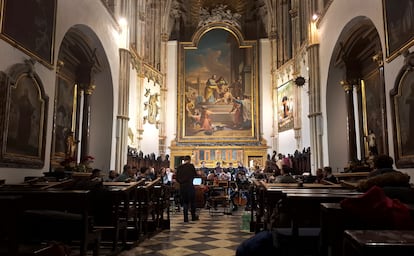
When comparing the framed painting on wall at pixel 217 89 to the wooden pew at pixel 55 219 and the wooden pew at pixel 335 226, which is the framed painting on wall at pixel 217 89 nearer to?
the wooden pew at pixel 55 219

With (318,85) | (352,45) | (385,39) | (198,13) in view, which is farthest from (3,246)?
(198,13)

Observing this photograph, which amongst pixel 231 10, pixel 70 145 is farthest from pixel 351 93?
pixel 231 10

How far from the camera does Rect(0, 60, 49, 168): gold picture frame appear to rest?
20.8 feet

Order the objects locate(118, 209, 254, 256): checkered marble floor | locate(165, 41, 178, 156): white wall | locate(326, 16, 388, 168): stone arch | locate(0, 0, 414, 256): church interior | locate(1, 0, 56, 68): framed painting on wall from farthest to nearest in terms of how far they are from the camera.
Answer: locate(165, 41, 178, 156): white wall → locate(326, 16, 388, 168): stone arch → locate(1, 0, 56, 68): framed painting on wall → locate(118, 209, 254, 256): checkered marble floor → locate(0, 0, 414, 256): church interior

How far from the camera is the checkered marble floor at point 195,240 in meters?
5.24

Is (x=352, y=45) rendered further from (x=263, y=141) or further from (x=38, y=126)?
(x=263, y=141)

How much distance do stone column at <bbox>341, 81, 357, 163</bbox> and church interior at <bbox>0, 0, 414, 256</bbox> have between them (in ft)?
0.17

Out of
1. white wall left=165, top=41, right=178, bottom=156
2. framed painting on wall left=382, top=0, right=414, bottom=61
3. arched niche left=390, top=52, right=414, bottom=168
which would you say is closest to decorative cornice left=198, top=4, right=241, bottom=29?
white wall left=165, top=41, right=178, bottom=156

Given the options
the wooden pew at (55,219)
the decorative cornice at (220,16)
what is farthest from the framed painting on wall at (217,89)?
the wooden pew at (55,219)

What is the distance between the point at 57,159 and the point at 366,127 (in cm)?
915

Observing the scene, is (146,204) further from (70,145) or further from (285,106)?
(285,106)

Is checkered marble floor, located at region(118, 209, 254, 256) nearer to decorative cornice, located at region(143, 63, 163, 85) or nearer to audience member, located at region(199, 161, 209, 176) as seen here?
audience member, located at region(199, 161, 209, 176)

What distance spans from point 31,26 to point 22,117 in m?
1.80

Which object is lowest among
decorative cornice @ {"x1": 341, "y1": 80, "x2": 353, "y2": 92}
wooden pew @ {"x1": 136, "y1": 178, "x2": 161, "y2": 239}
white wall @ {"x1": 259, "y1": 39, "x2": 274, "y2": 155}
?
wooden pew @ {"x1": 136, "y1": 178, "x2": 161, "y2": 239}
